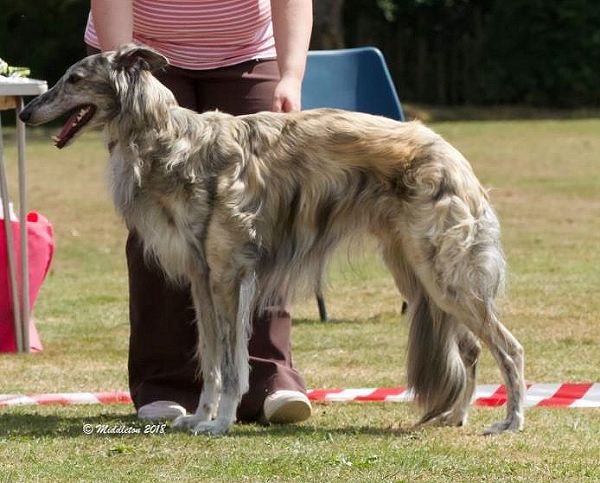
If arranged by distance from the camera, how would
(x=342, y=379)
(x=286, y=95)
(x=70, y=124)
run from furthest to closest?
(x=342, y=379) < (x=286, y=95) < (x=70, y=124)

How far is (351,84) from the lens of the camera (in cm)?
923

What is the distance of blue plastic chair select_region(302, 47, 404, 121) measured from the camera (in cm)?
919

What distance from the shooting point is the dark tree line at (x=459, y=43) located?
30828mm

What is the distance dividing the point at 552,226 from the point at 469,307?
8737 millimetres

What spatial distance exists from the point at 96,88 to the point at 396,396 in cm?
209

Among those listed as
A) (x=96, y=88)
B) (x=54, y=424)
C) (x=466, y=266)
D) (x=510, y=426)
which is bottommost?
(x=54, y=424)

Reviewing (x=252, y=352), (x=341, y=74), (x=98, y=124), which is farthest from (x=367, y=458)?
(x=341, y=74)

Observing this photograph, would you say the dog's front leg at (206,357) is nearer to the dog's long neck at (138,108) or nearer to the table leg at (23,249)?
the dog's long neck at (138,108)

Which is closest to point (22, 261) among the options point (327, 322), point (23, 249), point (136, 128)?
point (23, 249)

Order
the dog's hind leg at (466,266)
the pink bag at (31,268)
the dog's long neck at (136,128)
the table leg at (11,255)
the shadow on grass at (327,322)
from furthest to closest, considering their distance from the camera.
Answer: the shadow on grass at (327,322) < the pink bag at (31,268) < the table leg at (11,255) < the dog's long neck at (136,128) < the dog's hind leg at (466,266)

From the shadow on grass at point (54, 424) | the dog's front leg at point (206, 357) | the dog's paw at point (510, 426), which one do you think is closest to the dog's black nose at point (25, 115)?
the dog's front leg at point (206, 357)

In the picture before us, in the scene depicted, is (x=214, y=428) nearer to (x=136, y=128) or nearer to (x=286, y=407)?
(x=286, y=407)

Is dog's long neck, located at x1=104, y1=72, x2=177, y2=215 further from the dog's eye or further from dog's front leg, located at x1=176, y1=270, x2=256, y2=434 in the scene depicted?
dog's front leg, located at x1=176, y1=270, x2=256, y2=434

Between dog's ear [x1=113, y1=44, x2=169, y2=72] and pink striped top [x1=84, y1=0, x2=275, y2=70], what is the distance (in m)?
0.54
